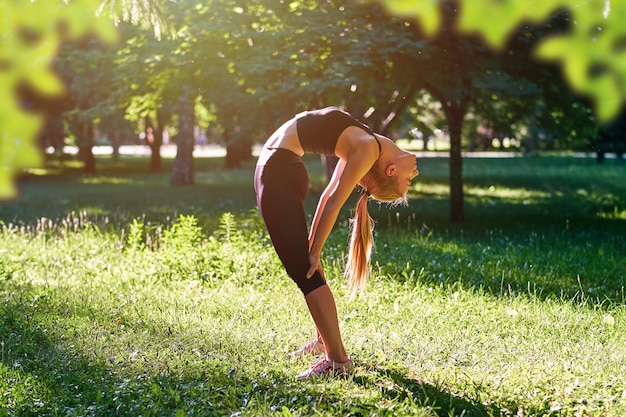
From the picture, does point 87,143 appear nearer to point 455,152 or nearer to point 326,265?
point 455,152

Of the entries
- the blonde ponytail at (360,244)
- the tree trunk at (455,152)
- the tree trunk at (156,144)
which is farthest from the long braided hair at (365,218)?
the tree trunk at (156,144)

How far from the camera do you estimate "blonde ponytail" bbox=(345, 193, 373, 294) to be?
18.1 feet

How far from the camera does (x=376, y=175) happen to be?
206 inches

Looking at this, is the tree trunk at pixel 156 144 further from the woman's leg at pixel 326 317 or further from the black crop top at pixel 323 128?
the woman's leg at pixel 326 317

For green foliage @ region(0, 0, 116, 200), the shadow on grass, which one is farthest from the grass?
green foliage @ region(0, 0, 116, 200)

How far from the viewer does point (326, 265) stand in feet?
29.2

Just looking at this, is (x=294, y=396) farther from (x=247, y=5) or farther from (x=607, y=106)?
(x=247, y=5)

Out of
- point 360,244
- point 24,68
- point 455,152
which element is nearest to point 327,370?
point 360,244

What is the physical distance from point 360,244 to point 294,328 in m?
1.18

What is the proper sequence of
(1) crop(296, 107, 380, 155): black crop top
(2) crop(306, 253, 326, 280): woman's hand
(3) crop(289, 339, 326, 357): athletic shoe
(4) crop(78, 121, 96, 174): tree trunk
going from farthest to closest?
(4) crop(78, 121, 96, 174): tree trunk
(3) crop(289, 339, 326, 357): athletic shoe
(1) crop(296, 107, 380, 155): black crop top
(2) crop(306, 253, 326, 280): woman's hand

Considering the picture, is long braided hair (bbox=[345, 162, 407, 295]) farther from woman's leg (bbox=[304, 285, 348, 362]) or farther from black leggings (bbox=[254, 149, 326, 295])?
woman's leg (bbox=[304, 285, 348, 362])

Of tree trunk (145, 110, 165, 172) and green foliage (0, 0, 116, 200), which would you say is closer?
green foliage (0, 0, 116, 200)

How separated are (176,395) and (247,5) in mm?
10376

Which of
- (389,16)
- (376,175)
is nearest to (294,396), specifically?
(376,175)
